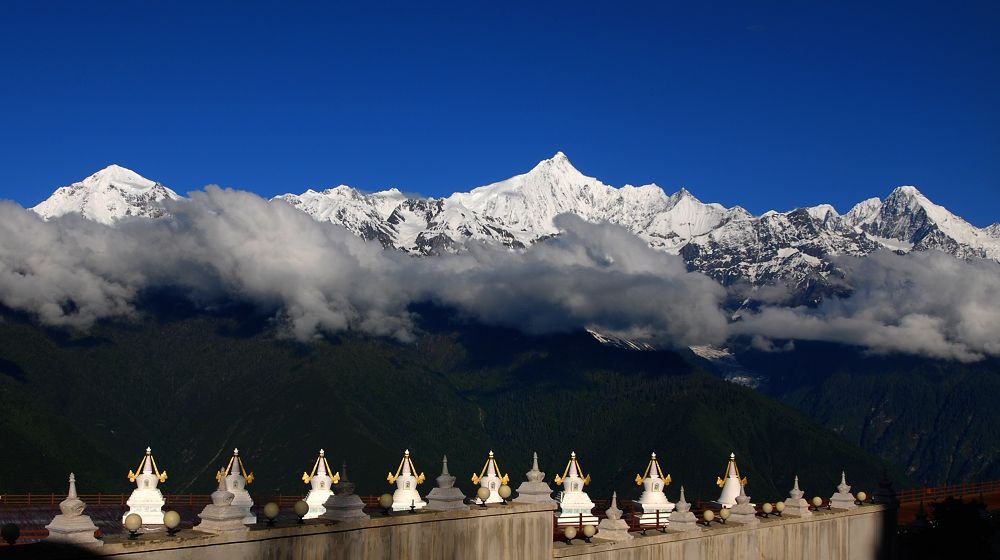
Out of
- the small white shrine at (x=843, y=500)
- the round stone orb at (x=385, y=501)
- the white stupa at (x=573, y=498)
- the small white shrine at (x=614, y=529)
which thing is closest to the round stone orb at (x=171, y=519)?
the round stone orb at (x=385, y=501)

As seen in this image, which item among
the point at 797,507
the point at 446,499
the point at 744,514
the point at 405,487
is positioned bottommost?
the point at 446,499

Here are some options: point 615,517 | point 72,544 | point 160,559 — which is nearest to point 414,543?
point 160,559

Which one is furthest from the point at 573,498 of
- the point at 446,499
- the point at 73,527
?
the point at 73,527

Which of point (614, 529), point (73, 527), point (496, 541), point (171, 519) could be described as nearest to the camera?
point (171, 519)

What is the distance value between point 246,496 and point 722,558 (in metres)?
38.9

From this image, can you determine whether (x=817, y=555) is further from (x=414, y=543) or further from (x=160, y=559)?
(x=160, y=559)

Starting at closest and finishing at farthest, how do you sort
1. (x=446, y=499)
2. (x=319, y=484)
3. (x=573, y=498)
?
(x=446, y=499) < (x=573, y=498) < (x=319, y=484)

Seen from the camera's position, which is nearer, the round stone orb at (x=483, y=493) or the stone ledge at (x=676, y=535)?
the round stone orb at (x=483, y=493)

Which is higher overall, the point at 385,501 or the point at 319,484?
the point at 319,484

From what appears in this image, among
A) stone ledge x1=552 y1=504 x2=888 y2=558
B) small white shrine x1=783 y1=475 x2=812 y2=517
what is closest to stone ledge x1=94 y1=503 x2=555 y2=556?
stone ledge x1=552 y1=504 x2=888 y2=558

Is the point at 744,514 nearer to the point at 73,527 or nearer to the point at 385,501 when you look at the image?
the point at 385,501

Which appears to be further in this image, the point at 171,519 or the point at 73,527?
the point at 73,527

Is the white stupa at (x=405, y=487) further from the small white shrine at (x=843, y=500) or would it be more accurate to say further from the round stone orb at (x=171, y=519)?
the round stone orb at (x=171, y=519)

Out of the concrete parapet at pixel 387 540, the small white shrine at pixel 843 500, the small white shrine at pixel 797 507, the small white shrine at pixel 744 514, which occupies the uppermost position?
the small white shrine at pixel 843 500
